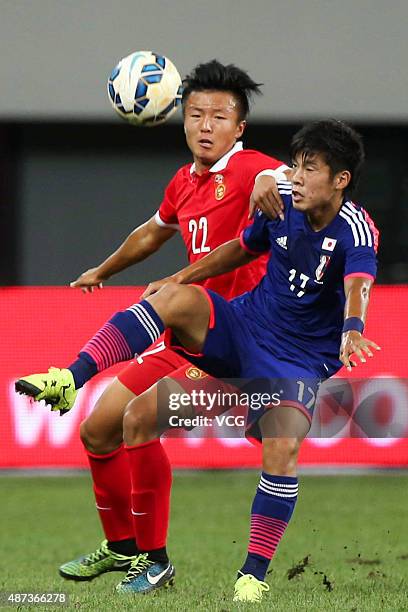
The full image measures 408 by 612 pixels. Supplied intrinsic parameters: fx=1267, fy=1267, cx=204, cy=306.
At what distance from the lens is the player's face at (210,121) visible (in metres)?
6.00

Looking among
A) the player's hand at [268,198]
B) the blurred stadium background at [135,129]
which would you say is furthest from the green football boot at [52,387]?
the blurred stadium background at [135,129]

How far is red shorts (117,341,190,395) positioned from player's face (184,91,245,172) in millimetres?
985

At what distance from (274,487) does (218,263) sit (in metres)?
1.06

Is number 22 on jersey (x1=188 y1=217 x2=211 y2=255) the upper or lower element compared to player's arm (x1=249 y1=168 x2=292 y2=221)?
lower

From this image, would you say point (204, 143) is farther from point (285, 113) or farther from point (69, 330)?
point (285, 113)

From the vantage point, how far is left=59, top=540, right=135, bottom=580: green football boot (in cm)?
588

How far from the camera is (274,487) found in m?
5.09

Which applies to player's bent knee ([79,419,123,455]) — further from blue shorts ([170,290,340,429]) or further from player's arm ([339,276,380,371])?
player's arm ([339,276,380,371])

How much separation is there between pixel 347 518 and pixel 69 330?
109 inches

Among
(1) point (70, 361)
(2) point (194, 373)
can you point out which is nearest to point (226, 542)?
(2) point (194, 373)

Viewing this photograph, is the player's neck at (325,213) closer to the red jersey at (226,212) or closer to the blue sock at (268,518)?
the red jersey at (226,212)

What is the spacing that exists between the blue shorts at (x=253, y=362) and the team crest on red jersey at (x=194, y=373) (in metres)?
0.27

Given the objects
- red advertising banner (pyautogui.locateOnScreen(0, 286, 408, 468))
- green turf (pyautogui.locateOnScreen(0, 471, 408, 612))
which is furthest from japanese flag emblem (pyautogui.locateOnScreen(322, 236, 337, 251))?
red advertising banner (pyautogui.locateOnScreen(0, 286, 408, 468))

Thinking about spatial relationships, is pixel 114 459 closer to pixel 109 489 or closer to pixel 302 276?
pixel 109 489
